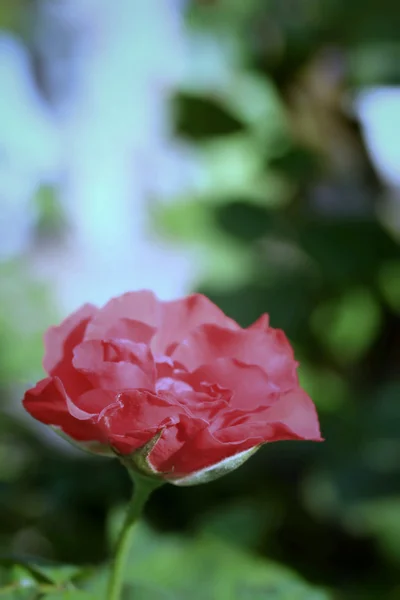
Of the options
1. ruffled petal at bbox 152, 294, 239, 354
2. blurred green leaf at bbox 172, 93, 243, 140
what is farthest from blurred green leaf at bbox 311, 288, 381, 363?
ruffled petal at bbox 152, 294, 239, 354

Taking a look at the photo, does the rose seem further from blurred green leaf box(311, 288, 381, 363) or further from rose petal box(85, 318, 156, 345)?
blurred green leaf box(311, 288, 381, 363)

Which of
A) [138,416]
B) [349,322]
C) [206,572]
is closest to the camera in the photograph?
[138,416]

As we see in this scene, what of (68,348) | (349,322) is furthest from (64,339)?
(349,322)

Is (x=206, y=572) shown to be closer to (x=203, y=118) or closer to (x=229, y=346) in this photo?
(x=229, y=346)

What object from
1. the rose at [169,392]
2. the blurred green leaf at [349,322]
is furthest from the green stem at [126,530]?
the blurred green leaf at [349,322]

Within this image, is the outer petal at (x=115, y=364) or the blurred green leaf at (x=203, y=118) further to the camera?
the blurred green leaf at (x=203, y=118)

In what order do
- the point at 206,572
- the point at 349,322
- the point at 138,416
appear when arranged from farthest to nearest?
the point at 349,322 → the point at 206,572 → the point at 138,416

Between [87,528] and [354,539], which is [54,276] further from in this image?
[354,539]

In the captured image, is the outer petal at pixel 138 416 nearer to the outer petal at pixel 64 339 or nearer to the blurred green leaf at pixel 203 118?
the outer petal at pixel 64 339
